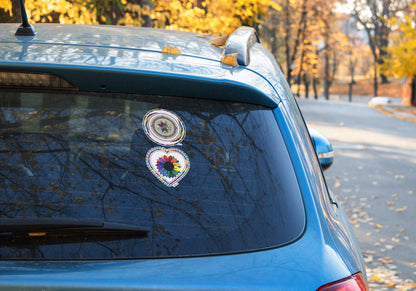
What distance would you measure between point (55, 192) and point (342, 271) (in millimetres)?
870

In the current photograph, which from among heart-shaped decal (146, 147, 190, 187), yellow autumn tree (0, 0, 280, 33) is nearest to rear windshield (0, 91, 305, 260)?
heart-shaped decal (146, 147, 190, 187)

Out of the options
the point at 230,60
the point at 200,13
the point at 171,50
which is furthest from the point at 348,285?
the point at 200,13

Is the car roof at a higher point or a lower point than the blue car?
higher

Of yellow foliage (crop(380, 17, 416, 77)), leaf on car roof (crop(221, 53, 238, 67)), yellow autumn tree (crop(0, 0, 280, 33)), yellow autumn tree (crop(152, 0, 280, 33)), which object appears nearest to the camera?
leaf on car roof (crop(221, 53, 238, 67))

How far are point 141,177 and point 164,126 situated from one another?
0.17m

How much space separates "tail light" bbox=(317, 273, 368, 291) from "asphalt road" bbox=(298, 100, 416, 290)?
3.77 meters

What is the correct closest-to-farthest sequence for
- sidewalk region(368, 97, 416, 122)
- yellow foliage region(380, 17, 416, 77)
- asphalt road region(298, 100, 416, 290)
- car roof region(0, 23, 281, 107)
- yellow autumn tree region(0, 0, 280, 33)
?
car roof region(0, 23, 281, 107) < asphalt road region(298, 100, 416, 290) < yellow autumn tree region(0, 0, 280, 33) < sidewalk region(368, 97, 416, 122) < yellow foliage region(380, 17, 416, 77)

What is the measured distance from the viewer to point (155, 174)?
171 cm

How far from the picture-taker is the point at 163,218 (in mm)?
1629

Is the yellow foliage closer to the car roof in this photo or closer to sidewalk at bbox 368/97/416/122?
sidewalk at bbox 368/97/416/122

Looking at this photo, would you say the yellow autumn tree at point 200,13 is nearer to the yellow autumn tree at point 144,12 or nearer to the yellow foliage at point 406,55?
the yellow autumn tree at point 144,12

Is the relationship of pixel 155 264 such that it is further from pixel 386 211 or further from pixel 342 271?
pixel 386 211

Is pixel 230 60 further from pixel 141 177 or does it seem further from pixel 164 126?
pixel 141 177

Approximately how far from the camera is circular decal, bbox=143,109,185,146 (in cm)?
173
